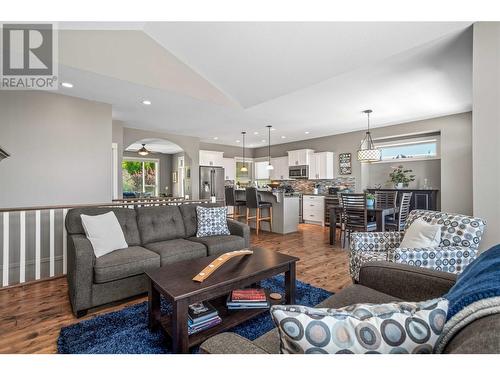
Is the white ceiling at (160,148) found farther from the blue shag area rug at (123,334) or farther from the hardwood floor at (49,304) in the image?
the blue shag area rug at (123,334)

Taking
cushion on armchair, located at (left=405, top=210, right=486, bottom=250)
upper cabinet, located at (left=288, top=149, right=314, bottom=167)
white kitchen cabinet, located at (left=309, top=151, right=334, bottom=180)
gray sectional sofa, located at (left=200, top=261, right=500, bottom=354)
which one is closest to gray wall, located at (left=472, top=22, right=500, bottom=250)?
cushion on armchair, located at (left=405, top=210, right=486, bottom=250)

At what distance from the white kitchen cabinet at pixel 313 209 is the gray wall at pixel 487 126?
4674 mm

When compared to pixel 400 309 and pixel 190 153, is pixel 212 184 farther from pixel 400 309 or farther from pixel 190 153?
pixel 400 309

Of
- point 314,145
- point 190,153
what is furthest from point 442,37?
point 190,153

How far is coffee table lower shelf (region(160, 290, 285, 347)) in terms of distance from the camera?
1.55 metres

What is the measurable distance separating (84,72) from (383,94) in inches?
156

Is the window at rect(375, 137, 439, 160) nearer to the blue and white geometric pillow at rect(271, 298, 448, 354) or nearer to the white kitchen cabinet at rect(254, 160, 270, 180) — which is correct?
the white kitchen cabinet at rect(254, 160, 270, 180)

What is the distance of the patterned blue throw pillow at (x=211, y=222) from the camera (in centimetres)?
316

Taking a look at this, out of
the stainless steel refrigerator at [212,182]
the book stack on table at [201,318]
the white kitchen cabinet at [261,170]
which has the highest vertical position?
the white kitchen cabinet at [261,170]

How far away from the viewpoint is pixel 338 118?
496 cm

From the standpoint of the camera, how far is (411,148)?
5.55 meters

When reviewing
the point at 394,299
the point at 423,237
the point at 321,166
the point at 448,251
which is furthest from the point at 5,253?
the point at 321,166

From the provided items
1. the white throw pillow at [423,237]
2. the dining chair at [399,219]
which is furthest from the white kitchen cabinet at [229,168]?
the white throw pillow at [423,237]
